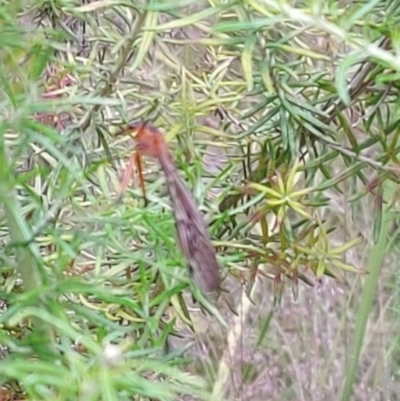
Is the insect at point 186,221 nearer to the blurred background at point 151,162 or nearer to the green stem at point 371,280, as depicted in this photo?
the blurred background at point 151,162

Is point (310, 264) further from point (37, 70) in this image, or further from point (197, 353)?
point (197, 353)

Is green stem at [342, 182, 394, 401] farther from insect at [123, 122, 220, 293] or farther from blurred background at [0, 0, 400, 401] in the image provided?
insect at [123, 122, 220, 293]

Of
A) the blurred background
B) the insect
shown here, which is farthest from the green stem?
the insect

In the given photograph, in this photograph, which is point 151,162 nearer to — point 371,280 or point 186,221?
point 186,221

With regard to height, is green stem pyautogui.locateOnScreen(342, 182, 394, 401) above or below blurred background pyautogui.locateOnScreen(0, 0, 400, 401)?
below

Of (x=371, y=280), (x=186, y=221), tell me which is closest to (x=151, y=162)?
(x=186, y=221)

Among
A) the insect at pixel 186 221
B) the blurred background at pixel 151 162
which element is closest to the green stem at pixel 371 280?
the blurred background at pixel 151 162

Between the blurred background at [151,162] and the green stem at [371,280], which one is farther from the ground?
the blurred background at [151,162]
